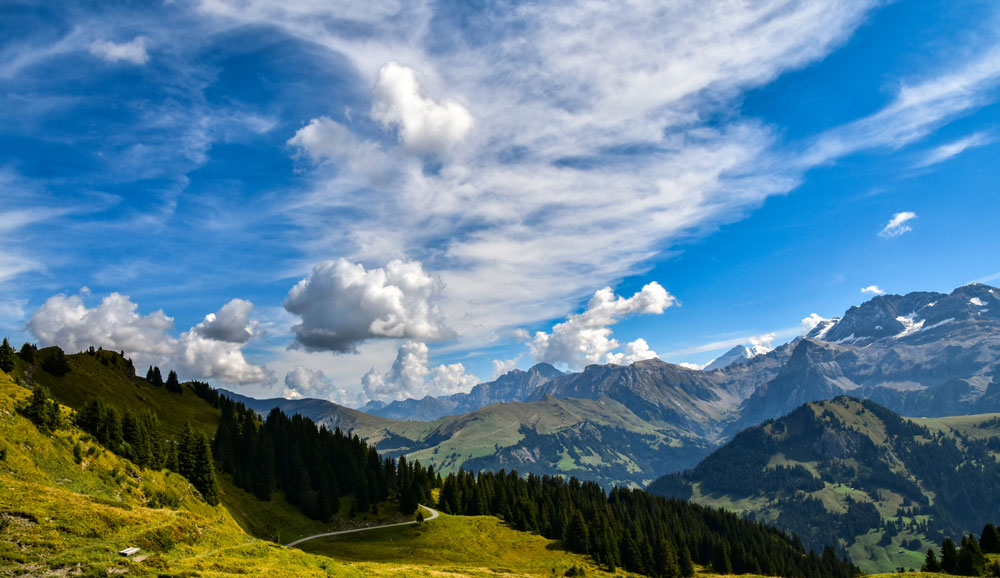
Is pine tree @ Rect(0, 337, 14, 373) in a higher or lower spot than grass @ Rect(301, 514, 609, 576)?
higher

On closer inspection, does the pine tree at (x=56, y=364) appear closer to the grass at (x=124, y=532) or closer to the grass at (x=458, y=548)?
the grass at (x=124, y=532)

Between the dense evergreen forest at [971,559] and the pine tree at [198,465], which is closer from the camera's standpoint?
the pine tree at [198,465]

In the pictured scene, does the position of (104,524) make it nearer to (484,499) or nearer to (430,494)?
(484,499)

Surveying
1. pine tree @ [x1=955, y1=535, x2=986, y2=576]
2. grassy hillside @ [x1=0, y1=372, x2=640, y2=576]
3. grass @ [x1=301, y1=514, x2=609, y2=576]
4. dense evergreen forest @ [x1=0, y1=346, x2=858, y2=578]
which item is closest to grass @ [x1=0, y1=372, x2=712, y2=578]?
grassy hillside @ [x1=0, y1=372, x2=640, y2=576]

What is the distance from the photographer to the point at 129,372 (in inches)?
6412

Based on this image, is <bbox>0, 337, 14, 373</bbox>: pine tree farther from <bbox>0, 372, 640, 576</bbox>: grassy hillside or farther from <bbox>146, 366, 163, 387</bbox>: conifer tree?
<bbox>146, 366, 163, 387</bbox>: conifer tree

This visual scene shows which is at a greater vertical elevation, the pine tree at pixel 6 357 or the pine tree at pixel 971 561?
the pine tree at pixel 6 357

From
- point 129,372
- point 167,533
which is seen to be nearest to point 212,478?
point 167,533

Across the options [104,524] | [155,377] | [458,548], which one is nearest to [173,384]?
[155,377]

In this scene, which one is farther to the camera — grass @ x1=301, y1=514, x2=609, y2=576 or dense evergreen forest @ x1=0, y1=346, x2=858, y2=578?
dense evergreen forest @ x1=0, y1=346, x2=858, y2=578

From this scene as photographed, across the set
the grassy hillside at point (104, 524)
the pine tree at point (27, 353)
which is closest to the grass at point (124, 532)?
the grassy hillside at point (104, 524)

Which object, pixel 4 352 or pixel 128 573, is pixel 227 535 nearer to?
pixel 128 573

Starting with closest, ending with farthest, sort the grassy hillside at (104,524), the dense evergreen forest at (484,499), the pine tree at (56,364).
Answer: the grassy hillside at (104,524) → the pine tree at (56,364) → the dense evergreen forest at (484,499)

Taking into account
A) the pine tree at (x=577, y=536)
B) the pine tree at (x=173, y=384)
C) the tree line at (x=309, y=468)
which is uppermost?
the pine tree at (x=173, y=384)
